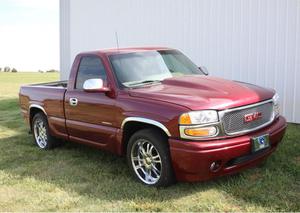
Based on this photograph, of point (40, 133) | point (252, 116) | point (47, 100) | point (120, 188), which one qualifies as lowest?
point (120, 188)

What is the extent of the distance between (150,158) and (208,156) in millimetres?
892

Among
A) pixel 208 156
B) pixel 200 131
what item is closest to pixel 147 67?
pixel 200 131

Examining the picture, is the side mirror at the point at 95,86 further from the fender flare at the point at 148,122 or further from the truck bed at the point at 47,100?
the truck bed at the point at 47,100

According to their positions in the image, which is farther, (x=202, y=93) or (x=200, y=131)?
(x=202, y=93)

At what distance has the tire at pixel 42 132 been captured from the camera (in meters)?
7.85

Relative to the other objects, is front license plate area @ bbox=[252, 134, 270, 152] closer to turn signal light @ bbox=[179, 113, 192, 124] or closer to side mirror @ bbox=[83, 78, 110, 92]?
turn signal light @ bbox=[179, 113, 192, 124]

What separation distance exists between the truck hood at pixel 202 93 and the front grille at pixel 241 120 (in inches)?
2.9

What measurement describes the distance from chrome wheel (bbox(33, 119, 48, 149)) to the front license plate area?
401 cm

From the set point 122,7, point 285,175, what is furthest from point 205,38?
point 285,175

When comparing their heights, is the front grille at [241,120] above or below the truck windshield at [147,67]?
below

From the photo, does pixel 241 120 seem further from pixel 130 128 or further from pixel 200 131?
pixel 130 128

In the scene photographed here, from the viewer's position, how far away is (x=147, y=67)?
637cm

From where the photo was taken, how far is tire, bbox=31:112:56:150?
7.85 meters

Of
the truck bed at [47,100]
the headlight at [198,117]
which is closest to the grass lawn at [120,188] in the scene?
the truck bed at [47,100]
